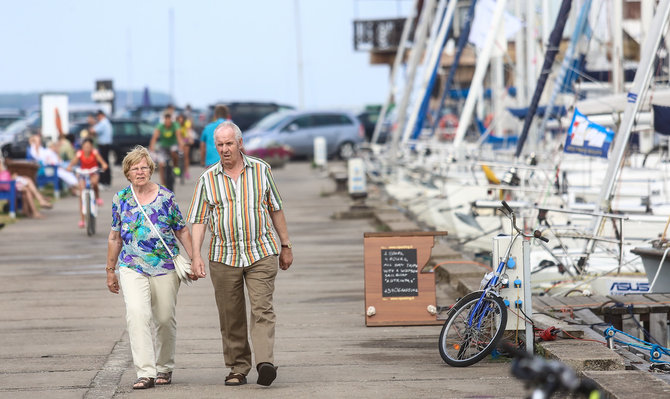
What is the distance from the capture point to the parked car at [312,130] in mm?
46750

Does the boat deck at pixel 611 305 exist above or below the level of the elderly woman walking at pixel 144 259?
below

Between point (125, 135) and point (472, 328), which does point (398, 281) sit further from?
point (125, 135)

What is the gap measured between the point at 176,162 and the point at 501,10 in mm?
8239

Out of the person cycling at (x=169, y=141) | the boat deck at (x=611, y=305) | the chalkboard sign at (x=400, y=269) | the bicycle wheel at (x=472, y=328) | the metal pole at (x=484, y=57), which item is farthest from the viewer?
the person cycling at (x=169, y=141)

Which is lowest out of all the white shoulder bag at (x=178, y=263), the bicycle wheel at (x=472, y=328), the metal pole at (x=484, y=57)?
the bicycle wheel at (x=472, y=328)

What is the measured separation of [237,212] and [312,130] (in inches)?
1565

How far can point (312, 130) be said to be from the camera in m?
47.8

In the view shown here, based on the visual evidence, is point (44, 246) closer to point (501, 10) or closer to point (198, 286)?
point (198, 286)

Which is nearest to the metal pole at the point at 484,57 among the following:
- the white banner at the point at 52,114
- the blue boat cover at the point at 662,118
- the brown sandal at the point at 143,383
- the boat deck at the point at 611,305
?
the blue boat cover at the point at 662,118

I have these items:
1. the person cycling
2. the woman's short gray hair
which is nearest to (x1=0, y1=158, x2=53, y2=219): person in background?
the person cycling

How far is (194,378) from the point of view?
8609 millimetres

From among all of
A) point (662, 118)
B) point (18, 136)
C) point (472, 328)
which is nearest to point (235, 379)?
point (472, 328)

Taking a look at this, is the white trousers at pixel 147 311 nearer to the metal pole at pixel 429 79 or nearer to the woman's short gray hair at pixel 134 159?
the woman's short gray hair at pixel 134 159

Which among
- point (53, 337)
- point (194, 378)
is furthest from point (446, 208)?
point (194, 378)
